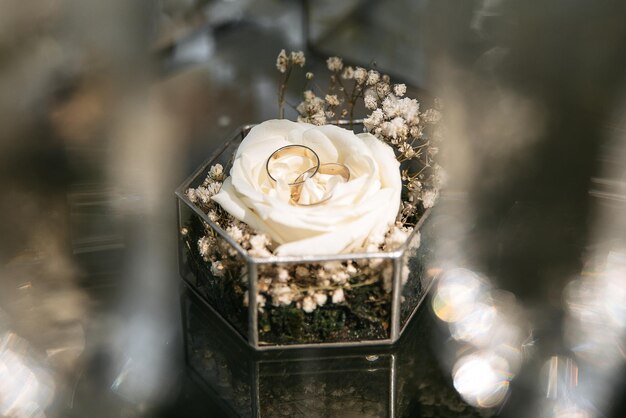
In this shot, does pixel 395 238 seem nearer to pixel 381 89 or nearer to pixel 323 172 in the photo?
pixel 323 172

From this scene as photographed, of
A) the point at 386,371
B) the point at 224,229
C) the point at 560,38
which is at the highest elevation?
the point at 560,38

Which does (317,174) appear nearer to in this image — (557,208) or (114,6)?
(557,208)

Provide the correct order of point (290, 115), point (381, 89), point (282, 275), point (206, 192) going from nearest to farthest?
point (282, 275)
point (206, 192)
point (381, 89)
point (290, 115)

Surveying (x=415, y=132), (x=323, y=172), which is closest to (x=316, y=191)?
(x=323, y=172)

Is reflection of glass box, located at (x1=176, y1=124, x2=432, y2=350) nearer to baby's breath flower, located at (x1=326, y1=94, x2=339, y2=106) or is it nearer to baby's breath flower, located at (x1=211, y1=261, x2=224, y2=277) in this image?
baby's breath flower, located at (x1=211, y1=261, x2=224, y2=277)

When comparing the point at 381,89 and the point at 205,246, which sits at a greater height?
the point at 381,89

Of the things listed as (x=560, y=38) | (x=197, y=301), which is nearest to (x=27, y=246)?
(x=197, y=301)
